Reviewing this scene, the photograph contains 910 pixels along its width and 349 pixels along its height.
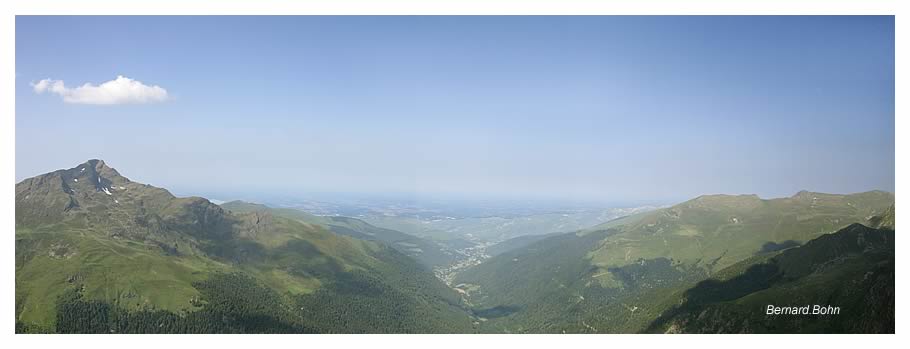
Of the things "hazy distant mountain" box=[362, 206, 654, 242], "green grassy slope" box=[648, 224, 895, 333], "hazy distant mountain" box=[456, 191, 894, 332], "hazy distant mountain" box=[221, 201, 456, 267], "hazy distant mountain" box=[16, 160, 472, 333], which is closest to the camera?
"green grassy slope" box=[648, 224, 895, 333]

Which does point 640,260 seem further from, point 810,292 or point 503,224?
point 503,224

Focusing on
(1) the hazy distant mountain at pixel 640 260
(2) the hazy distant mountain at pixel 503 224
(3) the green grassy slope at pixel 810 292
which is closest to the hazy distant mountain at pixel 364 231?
(2) the hazy distant mountain at pixel 503 224

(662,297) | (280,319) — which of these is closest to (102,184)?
(280,319)

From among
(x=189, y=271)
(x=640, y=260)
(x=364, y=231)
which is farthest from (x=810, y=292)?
(x=364, y=231)

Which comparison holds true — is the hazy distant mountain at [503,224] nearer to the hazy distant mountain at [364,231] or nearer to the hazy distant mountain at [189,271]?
A: the hazy distant mountain at [364,231]

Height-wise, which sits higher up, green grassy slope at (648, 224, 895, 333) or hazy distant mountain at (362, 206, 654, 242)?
green grassy slope at (648, 224, 895, 333)

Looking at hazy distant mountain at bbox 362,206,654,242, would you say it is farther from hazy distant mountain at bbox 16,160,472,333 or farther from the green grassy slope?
the green grassy slope

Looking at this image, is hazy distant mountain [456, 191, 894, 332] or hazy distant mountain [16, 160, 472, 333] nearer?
hazy distant mountain [16, 160, 472, 333]

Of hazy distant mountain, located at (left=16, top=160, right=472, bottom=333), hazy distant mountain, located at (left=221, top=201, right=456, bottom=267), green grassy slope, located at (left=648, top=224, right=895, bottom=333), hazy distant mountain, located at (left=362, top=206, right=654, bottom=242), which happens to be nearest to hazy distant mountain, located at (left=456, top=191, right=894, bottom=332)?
green grassy slope, located at (left=648, top=224, right=895, bottom=333)
